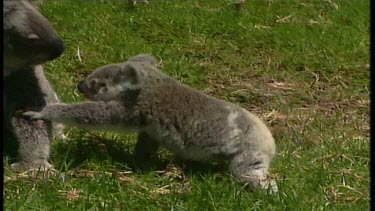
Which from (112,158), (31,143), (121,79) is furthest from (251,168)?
(31,143)

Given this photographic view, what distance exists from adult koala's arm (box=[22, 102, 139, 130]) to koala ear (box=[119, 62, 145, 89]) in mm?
169

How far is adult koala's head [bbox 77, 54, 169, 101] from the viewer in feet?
19.1

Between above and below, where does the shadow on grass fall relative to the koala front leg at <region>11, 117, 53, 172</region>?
below

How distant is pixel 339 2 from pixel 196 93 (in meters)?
4.39

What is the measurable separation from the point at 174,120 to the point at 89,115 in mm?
561

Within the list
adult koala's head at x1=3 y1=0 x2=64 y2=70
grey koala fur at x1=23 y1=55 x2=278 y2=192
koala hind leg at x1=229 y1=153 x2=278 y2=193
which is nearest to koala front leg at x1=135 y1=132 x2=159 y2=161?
grey koala fur at x1=23 y1=55 x2=278 y2=192

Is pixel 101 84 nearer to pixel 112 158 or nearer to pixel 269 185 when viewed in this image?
pixel 112 158

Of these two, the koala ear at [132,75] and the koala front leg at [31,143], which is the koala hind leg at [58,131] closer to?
the koala front leg at [31,143]

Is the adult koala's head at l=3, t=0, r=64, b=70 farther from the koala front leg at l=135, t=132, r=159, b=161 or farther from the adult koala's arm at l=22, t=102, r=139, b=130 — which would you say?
the koala front leg at l=135, t=132, r=159, b=161

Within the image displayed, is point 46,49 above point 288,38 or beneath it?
above

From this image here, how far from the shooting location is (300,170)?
18.5 feet

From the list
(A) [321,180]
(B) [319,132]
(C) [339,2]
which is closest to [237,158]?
(A) [321,180]

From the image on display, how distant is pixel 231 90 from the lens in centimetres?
764

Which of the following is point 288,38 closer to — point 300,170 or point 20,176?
point 300,170
